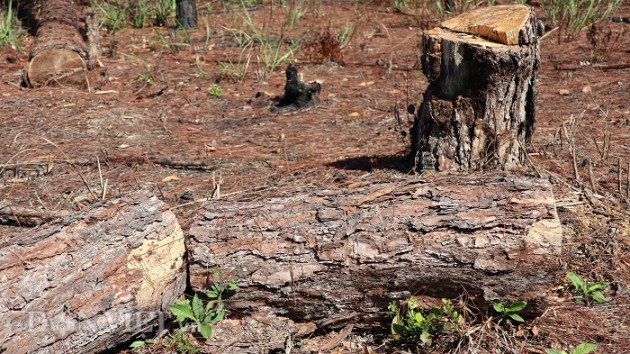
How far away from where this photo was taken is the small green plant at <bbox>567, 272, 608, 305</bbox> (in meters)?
3.02

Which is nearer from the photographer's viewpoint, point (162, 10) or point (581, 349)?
point (581, 349)

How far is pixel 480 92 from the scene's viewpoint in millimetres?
3461

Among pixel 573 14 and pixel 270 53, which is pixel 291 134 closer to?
pixel 270 53

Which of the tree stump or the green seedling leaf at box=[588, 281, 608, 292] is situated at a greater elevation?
the tree stump

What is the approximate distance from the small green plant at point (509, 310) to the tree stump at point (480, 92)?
38.6 inches

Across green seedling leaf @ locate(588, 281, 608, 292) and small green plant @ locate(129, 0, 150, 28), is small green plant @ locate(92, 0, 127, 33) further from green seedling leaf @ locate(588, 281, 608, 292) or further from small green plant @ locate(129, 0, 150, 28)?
green seedling leaf @ locate(588, 281, 608, 292)

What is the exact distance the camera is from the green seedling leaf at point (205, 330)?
2.69m

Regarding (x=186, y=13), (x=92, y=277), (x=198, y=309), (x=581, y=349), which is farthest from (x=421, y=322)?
(x=186, y=13)

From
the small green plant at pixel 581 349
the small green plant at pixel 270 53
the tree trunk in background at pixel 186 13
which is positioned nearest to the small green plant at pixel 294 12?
the small green plant at pixel 270 53

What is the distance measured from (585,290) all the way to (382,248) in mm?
1016

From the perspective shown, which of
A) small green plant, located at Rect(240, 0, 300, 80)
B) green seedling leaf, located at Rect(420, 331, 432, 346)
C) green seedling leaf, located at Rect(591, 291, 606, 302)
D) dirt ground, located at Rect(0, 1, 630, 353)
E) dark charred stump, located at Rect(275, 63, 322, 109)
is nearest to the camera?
green seedling leaf, located at Rect(420, 331, 432, 346)

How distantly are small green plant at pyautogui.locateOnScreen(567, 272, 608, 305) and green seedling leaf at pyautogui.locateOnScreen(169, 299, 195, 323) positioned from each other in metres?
1.70

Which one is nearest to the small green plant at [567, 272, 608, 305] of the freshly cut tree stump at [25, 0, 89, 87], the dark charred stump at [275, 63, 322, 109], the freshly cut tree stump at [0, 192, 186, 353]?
the freshly cut tree stump at [0, 192, 186, 353]

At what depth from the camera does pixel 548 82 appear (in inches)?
231
